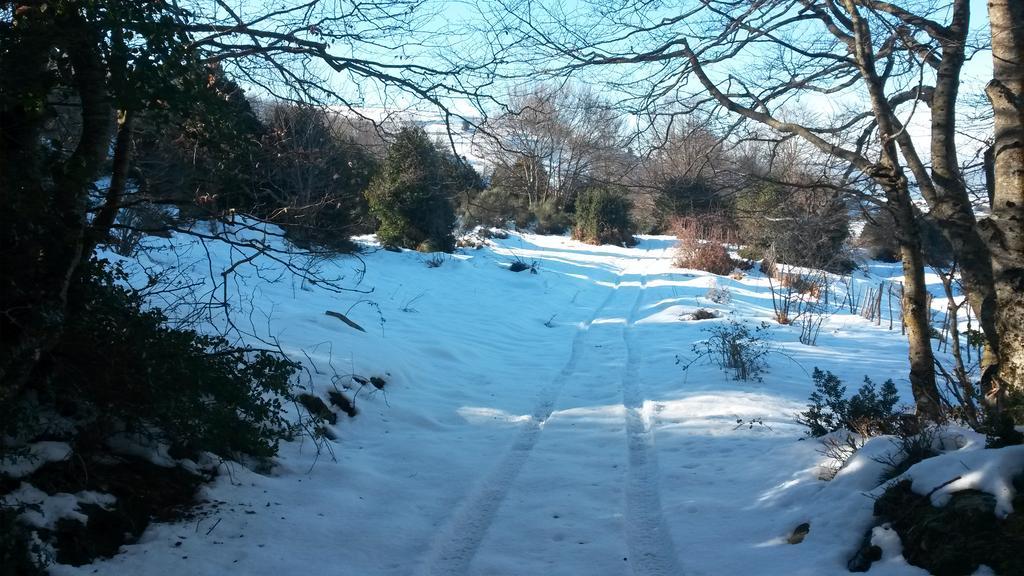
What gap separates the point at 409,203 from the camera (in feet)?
63.0

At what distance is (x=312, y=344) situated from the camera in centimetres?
813

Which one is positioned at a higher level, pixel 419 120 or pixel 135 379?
pixel 419 120

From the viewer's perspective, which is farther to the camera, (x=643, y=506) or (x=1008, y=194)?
(x=643, y=506)

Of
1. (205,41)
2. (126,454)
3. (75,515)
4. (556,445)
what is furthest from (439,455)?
(205,41)

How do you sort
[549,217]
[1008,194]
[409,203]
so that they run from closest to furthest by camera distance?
[1008,194]
[409,203]
[549,217]

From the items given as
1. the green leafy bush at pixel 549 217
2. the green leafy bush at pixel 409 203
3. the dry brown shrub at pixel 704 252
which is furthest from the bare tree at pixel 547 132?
the green leafy bush at pixel 549 217

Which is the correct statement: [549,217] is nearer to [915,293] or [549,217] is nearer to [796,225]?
[796,225]

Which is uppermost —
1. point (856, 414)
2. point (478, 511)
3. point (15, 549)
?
point (856, 414)

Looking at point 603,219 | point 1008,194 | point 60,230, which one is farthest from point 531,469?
point 603,219

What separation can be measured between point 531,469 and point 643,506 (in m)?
1.10

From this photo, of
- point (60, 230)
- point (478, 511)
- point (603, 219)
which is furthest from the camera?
point (603, 219)

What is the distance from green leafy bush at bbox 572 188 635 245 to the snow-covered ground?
21.9m

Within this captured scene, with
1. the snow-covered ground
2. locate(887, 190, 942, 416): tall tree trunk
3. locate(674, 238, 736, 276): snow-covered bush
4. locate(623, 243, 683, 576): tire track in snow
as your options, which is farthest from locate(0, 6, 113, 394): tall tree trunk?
locate(674, 238, 736, 276): snow-covered bush

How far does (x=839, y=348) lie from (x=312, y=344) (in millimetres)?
8947
